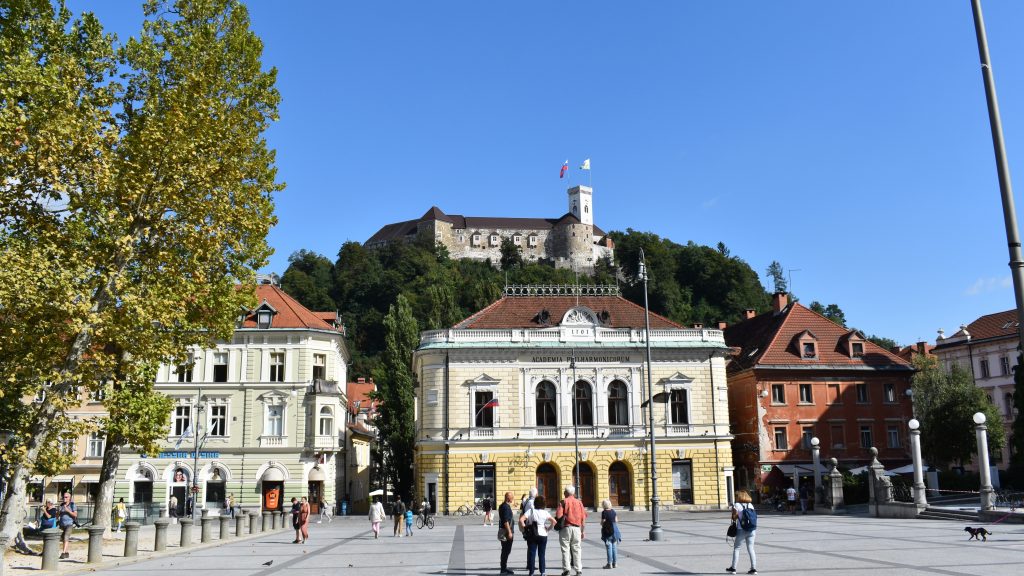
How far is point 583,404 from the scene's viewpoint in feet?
152

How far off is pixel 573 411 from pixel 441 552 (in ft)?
77.2

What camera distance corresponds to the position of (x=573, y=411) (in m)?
45.8

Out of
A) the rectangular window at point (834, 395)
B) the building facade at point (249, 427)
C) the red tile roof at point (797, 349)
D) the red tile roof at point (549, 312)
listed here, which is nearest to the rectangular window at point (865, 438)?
the rectangular window at point (834, 395)

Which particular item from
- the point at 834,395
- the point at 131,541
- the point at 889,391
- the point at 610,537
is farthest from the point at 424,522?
the point at 889,391

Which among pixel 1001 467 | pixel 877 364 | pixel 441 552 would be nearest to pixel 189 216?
pixel 441 552

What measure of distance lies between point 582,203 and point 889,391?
5753 inches

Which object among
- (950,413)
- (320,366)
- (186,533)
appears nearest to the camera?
(186,533)

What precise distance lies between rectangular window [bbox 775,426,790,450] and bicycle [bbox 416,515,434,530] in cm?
2224

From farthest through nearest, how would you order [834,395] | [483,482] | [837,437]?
1. [834,395]
2. [837,437]
3. [483,482]

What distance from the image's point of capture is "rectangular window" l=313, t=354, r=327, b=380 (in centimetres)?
4906

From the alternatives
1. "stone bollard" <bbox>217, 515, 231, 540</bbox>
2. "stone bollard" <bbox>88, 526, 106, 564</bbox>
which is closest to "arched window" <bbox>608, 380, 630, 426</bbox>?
"stone bollard" <bbox>217, 515, 231, 540</bbox>

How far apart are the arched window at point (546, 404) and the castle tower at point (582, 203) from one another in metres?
148

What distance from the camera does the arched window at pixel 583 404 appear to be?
151ft

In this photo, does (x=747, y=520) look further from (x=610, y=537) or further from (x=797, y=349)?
(x=797, y=349)
